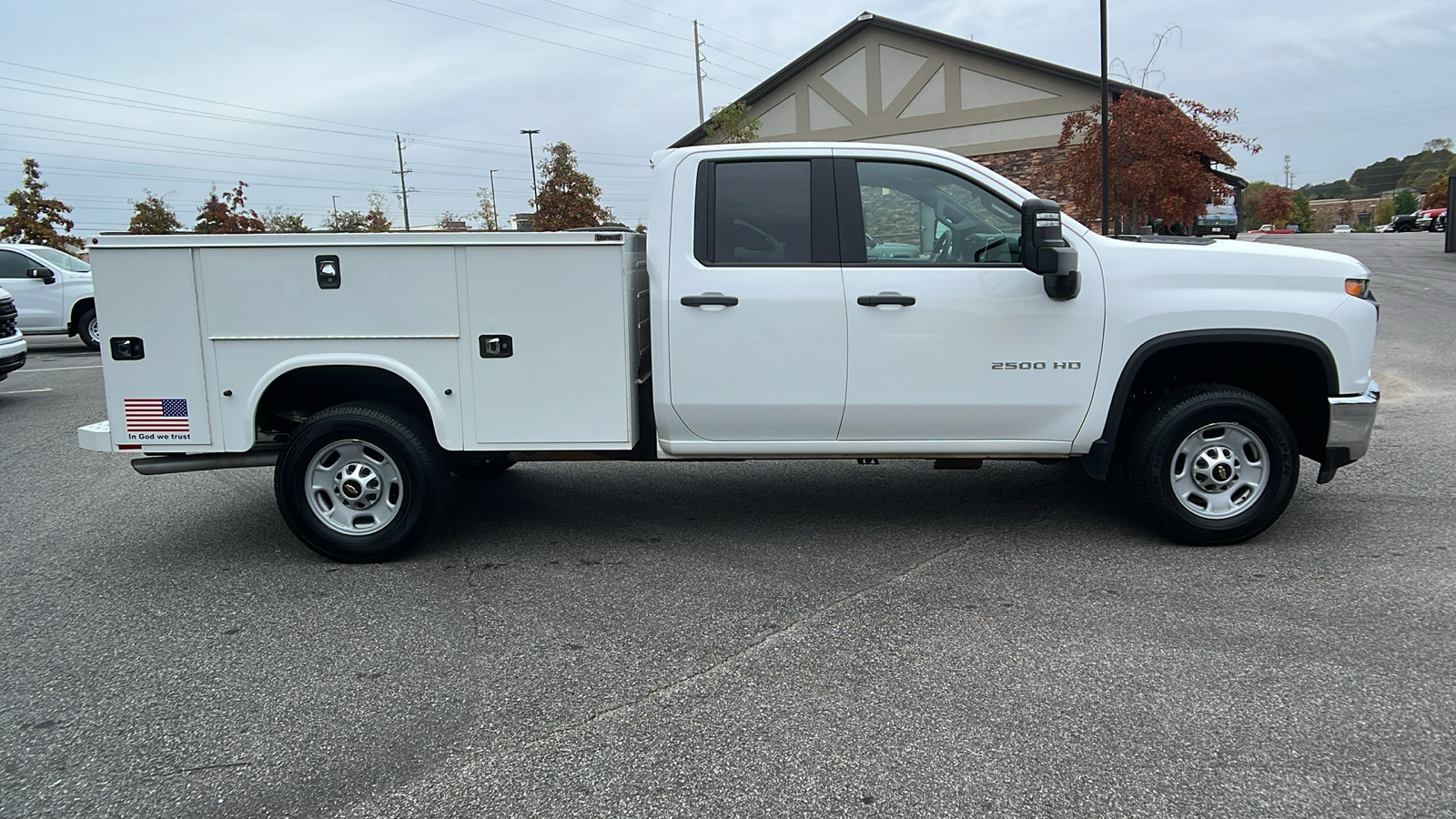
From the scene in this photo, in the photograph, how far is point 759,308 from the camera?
16.3 feet

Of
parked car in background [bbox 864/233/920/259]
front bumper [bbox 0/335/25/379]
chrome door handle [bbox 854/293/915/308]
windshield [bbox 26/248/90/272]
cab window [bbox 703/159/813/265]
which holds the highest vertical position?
windshield [bbox 26/248/90/272]

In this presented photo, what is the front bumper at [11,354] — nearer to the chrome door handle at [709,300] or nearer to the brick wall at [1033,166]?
the chrome door handle at [709,300]

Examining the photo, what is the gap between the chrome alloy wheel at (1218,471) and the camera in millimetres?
5086

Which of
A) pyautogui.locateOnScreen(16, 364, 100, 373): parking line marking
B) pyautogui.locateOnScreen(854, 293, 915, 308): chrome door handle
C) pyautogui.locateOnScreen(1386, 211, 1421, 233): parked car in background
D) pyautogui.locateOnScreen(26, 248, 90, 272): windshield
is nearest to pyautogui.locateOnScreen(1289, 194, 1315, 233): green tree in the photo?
pyautogui.locateOnScreen(1386, 211, 1421, 233): parked car in background

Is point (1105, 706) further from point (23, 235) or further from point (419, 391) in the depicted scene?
point (23, 235)

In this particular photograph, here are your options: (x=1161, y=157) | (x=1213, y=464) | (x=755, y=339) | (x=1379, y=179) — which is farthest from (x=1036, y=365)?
(x=1379, y=179)

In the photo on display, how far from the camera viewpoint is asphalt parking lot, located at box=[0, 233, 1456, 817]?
303 centimetres

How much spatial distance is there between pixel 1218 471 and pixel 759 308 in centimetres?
253

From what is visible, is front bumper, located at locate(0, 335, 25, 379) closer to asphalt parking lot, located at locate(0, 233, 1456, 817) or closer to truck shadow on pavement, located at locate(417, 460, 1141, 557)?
asphalt parking lot, located at locate(0, 233, 1456, 817)

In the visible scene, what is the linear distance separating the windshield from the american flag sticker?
14.2 metres

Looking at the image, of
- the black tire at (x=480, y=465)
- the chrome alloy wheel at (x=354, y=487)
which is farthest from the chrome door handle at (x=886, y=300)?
the chrome alloy wheel at (x=354, y=487)

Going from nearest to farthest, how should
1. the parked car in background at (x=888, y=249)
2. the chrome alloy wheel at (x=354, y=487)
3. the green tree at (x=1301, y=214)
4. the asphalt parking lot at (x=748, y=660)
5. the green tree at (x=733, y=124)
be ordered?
the asphalt parking lot at (x=748, y=660)
the parked car in background at (x=888, y=249)
the chrome alloy wheel at (x=354, y=487)
the green tree at (x=733, y=124)
the green tree at (x=1301, y=214)

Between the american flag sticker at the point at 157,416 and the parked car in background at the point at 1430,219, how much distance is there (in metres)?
60.1

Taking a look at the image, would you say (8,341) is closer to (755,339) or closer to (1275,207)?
(755,339)
